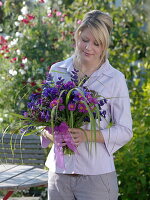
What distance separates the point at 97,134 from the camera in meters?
2.62

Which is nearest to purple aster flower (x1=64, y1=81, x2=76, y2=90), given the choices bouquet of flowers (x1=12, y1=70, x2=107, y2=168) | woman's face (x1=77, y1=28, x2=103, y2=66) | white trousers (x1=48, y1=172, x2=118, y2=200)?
bouquet of flowers (x1=12, y1=70, x2=107, y2=168)

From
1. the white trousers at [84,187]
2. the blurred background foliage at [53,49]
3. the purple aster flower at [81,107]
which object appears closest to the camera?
the purple aster flower at [81,107]

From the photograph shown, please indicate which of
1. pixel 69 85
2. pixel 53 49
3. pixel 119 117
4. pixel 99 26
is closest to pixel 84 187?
pixel 119 117

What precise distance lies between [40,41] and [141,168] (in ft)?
8.30

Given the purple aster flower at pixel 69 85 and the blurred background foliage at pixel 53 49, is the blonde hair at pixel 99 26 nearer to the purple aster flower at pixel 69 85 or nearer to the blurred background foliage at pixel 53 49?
the purple aster flower at pixel 69 85

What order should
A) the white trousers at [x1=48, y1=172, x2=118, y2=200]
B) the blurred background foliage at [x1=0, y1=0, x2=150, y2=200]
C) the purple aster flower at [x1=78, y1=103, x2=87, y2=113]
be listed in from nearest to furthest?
the purple aster flower at [x1=78, y1=103, x2=87, y2=113] → the white trousers at [x1=48, y1=172, x2=118, y2=200] → the blurred background foliage at [x1=0, y1=0, x2=150, y2=200]

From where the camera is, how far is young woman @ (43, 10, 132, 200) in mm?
2609

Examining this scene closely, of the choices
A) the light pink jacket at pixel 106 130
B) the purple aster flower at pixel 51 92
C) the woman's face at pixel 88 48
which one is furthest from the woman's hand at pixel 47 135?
the woman's face at pixel 88 48

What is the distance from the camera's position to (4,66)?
21.0 ft

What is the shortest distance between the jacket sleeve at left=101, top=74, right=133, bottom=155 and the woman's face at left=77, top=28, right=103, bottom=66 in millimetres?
154

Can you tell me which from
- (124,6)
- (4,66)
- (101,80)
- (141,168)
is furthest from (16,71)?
(101,80)

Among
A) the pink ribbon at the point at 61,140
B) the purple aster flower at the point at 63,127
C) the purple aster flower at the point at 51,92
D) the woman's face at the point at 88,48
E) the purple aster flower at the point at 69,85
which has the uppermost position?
the woman's face at the point at 88,48

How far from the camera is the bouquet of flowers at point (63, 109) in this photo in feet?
8.05

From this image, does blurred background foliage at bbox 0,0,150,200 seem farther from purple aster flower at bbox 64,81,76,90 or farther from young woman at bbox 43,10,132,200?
purple aster flower at bbox 64,81,76,90
